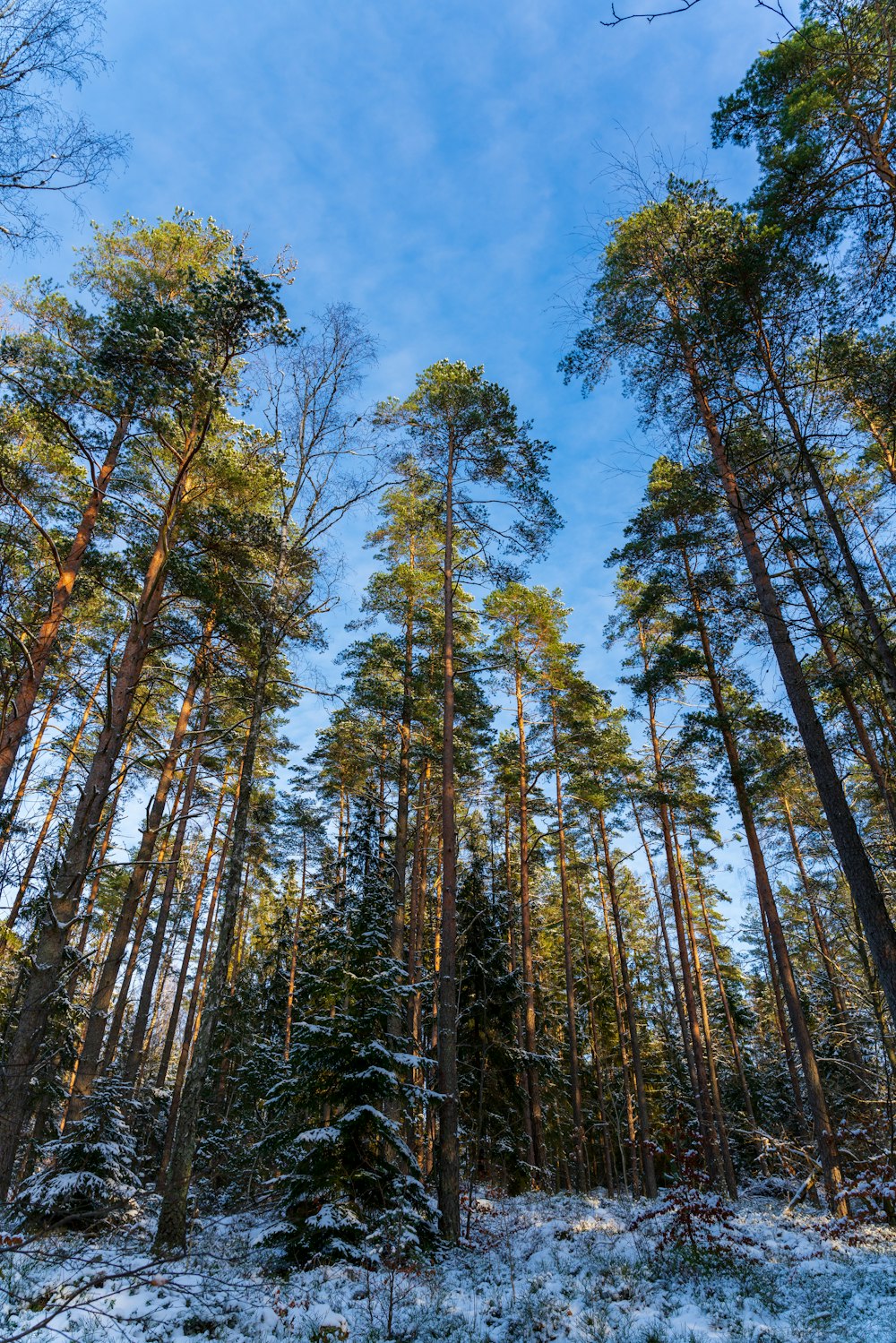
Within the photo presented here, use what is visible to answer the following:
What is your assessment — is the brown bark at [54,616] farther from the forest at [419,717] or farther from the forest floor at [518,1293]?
the forest floor at [518,1293]

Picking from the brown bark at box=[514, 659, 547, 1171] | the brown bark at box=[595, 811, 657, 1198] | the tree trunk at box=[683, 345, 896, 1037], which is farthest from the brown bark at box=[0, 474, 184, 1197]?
the brown bark at box=[595, 811, 657, 1198]

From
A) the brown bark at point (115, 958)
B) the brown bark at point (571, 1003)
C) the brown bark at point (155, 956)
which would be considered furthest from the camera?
the brown bark at point (571, 1003)

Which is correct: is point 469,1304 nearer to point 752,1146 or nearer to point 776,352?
point 776,352

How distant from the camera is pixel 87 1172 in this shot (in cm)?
923

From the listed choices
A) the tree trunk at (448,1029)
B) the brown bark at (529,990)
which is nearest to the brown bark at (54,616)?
the tree trunk at (448,1029)

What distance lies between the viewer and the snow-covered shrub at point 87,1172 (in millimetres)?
8836

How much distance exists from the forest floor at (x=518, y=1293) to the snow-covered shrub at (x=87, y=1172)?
583 mm

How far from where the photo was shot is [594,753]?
20.0 meters

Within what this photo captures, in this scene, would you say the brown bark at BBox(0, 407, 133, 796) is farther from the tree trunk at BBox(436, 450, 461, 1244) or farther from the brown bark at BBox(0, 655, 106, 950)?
the tree trunk at BBox(436, 450, 461, 1244)

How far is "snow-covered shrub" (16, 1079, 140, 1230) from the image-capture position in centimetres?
884

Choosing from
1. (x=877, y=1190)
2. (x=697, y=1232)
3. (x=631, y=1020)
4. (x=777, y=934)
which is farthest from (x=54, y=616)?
(x=631, y=1020)

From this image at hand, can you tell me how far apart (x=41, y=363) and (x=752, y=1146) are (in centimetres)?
3744

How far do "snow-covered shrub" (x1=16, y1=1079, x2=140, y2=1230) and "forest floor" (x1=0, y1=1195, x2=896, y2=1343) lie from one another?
22.9 inches

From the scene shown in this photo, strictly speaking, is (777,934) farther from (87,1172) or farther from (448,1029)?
(87,1172)
